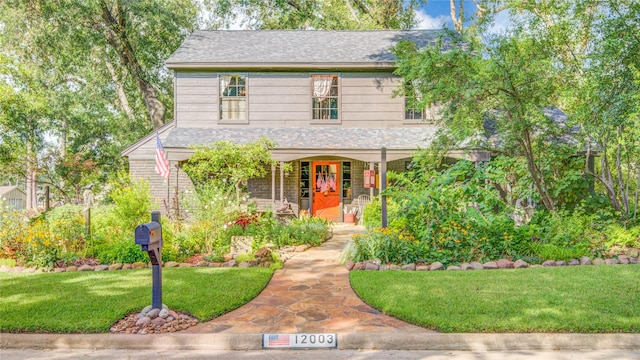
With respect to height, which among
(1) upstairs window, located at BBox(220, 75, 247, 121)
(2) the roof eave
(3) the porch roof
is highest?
(2) the roof eave

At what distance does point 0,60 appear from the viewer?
16609 millimetres

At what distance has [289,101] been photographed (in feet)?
42.6

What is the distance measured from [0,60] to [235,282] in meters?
18.0

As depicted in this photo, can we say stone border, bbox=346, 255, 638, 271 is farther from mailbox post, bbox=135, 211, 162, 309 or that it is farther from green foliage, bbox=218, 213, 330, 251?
mailbox post, bbox=135, 211, 162, 309

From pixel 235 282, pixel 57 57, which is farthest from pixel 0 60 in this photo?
pixel 235 282

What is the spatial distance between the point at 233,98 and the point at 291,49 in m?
2.78

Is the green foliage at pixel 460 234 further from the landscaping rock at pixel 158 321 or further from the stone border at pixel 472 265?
the landscaping rock at pixel 158 321

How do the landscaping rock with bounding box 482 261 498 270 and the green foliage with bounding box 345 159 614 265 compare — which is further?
the green foliage with bounding box 345 159 614 265

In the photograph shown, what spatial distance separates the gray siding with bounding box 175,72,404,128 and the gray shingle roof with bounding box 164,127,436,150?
1.04 feet

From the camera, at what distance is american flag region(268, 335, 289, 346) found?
3849mm

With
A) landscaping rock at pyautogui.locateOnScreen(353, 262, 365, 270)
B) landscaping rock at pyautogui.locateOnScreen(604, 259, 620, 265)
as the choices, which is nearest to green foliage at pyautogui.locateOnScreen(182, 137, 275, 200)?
landscaping rock at pyautogui.locateOnScreen(353, 262, 365, 270)

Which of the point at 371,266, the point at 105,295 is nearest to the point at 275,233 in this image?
the point at 371,266

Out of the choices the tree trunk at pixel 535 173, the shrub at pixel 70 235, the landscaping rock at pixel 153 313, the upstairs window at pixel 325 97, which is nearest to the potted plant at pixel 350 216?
the upstairs window at pixel 325 97

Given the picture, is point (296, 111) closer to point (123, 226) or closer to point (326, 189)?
point (326, 189)
